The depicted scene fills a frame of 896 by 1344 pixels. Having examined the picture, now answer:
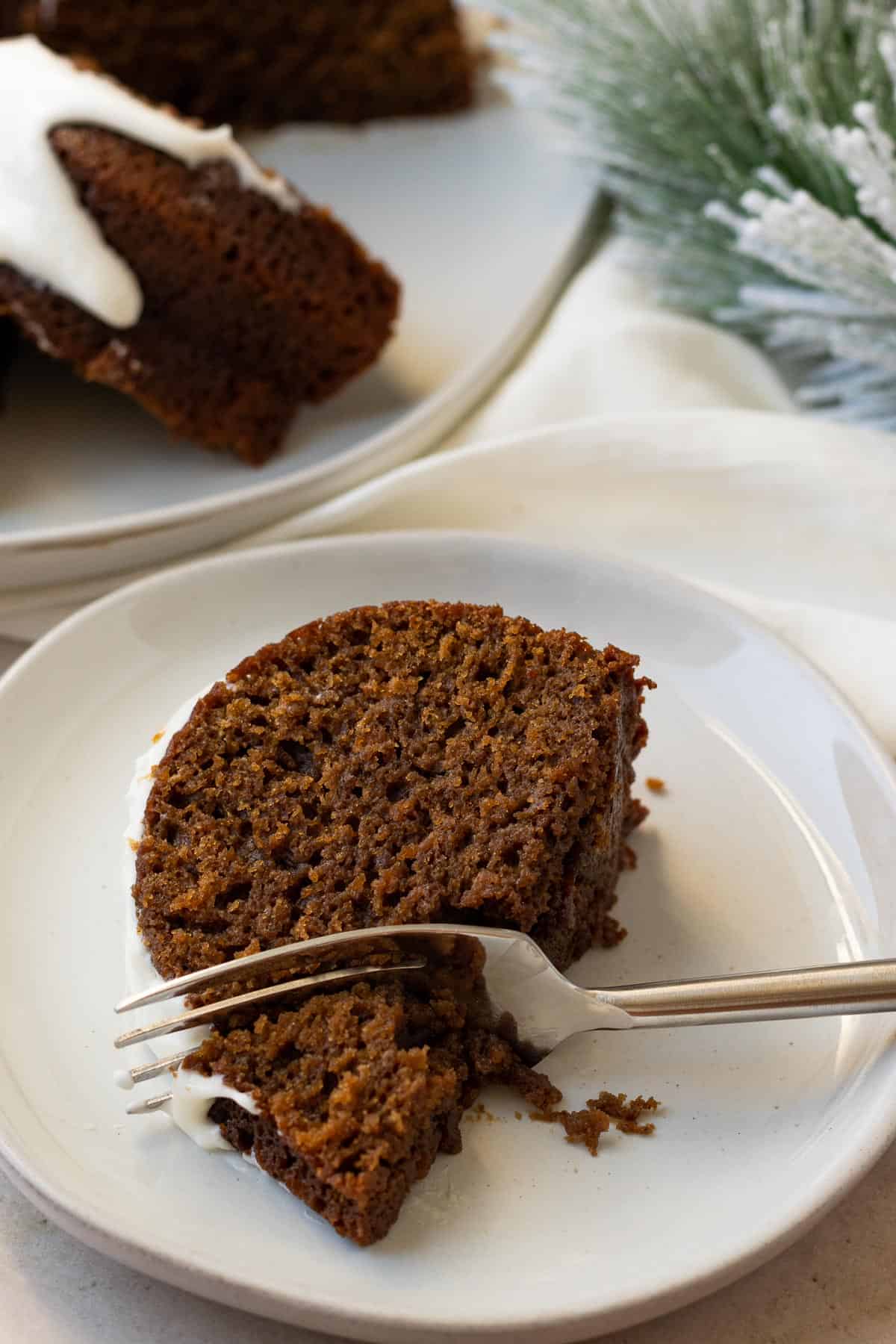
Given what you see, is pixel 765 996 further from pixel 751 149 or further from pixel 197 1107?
pixel 751 149

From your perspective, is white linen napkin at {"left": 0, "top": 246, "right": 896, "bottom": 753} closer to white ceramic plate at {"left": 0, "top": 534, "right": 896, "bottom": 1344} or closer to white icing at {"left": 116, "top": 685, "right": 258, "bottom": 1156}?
white ceramic plate at {"left": 0, "top": 534, "right": 896, "bottom": 1344}

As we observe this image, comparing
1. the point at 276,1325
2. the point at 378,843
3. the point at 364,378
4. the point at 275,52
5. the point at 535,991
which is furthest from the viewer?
the point at 275,52

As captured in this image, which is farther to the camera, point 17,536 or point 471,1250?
point 17,536

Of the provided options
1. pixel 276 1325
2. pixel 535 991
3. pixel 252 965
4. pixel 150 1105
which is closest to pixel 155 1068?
pixel 150 1105

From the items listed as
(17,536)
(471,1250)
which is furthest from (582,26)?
(471,1250)

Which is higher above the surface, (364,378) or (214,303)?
(214,303)

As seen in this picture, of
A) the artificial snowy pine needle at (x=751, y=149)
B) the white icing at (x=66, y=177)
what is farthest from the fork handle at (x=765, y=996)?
the white icing at (x=66, y=177)

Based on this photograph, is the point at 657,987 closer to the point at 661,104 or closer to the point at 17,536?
the point at 17,536
